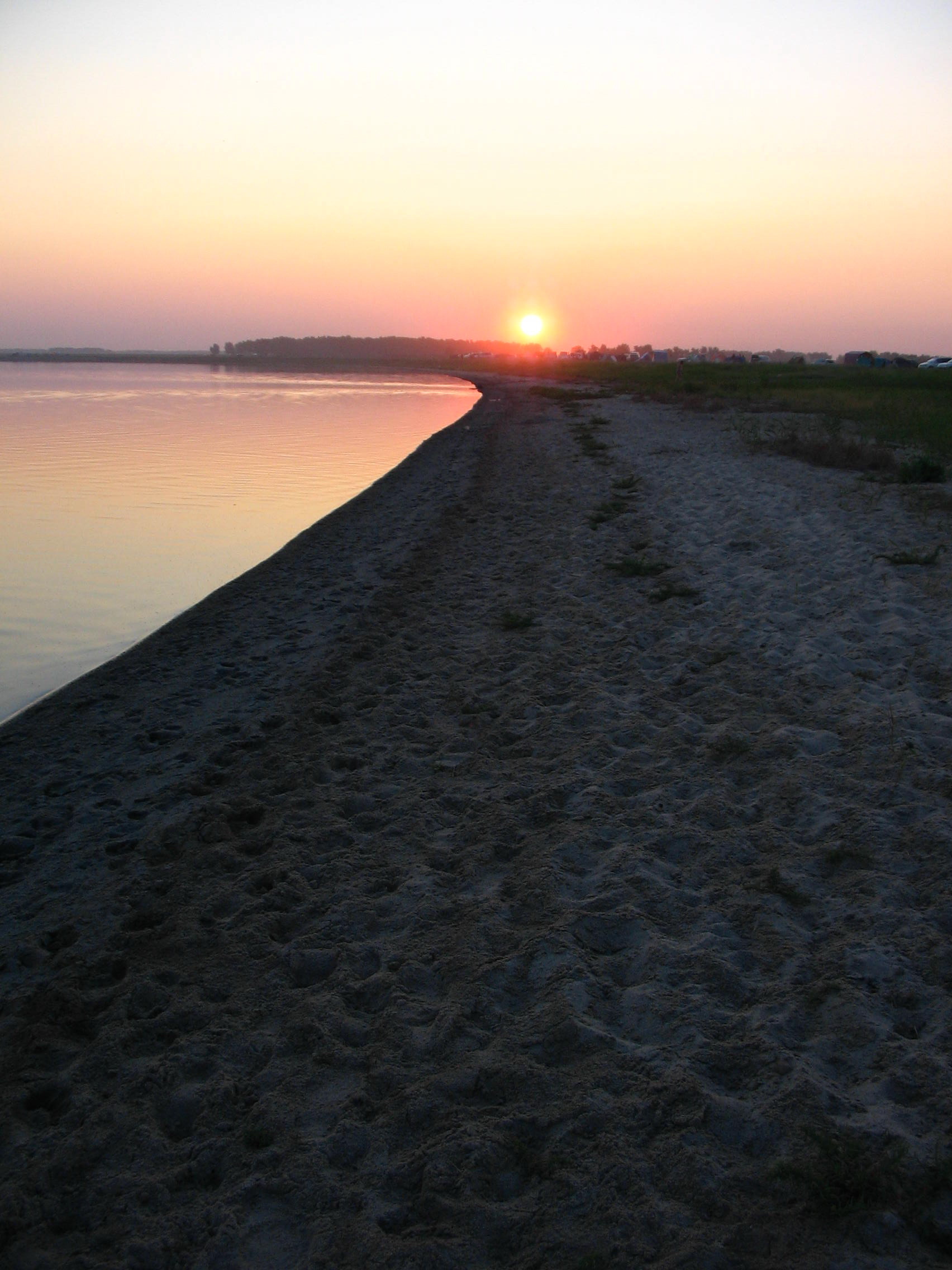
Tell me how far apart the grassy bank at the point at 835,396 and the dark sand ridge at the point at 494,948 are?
11292 millimetres

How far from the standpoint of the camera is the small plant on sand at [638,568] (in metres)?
9.20

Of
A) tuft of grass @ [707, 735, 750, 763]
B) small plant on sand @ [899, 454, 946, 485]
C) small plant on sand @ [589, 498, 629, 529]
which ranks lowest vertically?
tuft of grass @ [707, 735, 750, 763]

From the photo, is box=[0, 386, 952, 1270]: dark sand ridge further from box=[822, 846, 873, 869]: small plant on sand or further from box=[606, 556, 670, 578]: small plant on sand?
box=[606, 556, 670, 578]: small plant on sand

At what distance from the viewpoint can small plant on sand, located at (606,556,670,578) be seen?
9195 mm

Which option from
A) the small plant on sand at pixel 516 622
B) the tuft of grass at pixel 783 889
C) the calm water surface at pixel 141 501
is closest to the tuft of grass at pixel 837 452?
the calm water surface at pixel 141 501

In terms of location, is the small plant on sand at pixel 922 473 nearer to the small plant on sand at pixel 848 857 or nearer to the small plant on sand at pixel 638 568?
the small plant on sand at pixel 638 568

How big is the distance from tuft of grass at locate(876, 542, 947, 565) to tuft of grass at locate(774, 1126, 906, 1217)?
22.7 feet

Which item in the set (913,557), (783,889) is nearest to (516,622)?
(913,557)

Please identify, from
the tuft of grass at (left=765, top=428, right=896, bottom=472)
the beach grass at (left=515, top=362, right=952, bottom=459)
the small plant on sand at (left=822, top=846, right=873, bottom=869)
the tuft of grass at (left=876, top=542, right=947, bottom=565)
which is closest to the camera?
the small plant on sand at (left=822, top=846, right=873, bottom=869)

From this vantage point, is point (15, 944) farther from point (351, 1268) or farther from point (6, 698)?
point (6, 698)

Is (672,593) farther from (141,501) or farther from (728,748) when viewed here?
(141,501)

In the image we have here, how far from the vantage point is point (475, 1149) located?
2.67 m

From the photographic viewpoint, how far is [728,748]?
203 inches

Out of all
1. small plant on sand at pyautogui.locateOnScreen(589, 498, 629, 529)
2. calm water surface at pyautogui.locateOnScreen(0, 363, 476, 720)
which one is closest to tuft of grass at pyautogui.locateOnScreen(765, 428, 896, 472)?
small plant on sand at pyautogui.locateOnScreen(589, 498, 629, 529)
